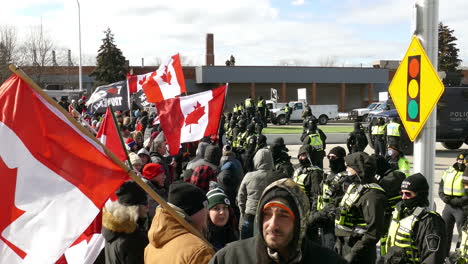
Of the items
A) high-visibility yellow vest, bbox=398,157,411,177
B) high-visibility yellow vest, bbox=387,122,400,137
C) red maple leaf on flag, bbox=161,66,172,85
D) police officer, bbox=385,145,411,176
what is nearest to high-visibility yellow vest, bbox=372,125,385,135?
high-visibility yellow vest, bbox=387,122,400,137

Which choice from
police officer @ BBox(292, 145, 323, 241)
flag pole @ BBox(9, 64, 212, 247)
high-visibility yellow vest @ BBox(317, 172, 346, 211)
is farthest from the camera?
police officer @ BBox(292, 145, 323, 241)

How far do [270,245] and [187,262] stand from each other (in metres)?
0.65

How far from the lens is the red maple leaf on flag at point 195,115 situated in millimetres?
8178

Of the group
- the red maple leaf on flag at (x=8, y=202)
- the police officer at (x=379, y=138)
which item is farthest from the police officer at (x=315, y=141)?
the red maple leaf on flag at (x=8, y=202)

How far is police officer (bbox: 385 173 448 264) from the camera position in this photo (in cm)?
419

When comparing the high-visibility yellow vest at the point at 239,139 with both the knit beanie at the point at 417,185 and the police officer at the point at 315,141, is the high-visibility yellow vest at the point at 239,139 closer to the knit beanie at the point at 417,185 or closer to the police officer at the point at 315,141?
the police officer at the point at 315,141

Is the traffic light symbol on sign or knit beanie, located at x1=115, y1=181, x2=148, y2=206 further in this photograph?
the traffic light symbol on sign

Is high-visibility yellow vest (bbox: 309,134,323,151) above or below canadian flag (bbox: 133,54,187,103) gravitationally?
below

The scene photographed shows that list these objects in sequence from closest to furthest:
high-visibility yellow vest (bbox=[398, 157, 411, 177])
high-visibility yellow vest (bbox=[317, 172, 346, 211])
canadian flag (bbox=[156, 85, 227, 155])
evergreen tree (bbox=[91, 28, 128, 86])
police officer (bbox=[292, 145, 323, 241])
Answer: high-visibility yellow vest (bbox=[317, 172, 346, 211]) → police officer (bbox=[292, 145, 323, 241]) → canadian flag (bbox=[156, 85, 227, 155]) → high-visibility yellow vest (bbox=[398, 157, 411, 177]) → evergreen tree (bbox=[91, 28, 128, 86])

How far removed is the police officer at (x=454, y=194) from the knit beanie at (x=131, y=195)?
505cm

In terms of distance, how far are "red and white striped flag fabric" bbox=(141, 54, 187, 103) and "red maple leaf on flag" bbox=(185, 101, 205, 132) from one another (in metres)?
2.42

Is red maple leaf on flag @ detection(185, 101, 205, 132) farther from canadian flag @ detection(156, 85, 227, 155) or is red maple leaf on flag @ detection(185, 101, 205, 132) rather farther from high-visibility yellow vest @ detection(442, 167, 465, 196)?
high-visibility yellow vest @ detection(442, 167, 465, 196)

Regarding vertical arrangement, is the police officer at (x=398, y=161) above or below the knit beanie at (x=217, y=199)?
below

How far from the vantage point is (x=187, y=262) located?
2.74 metres
